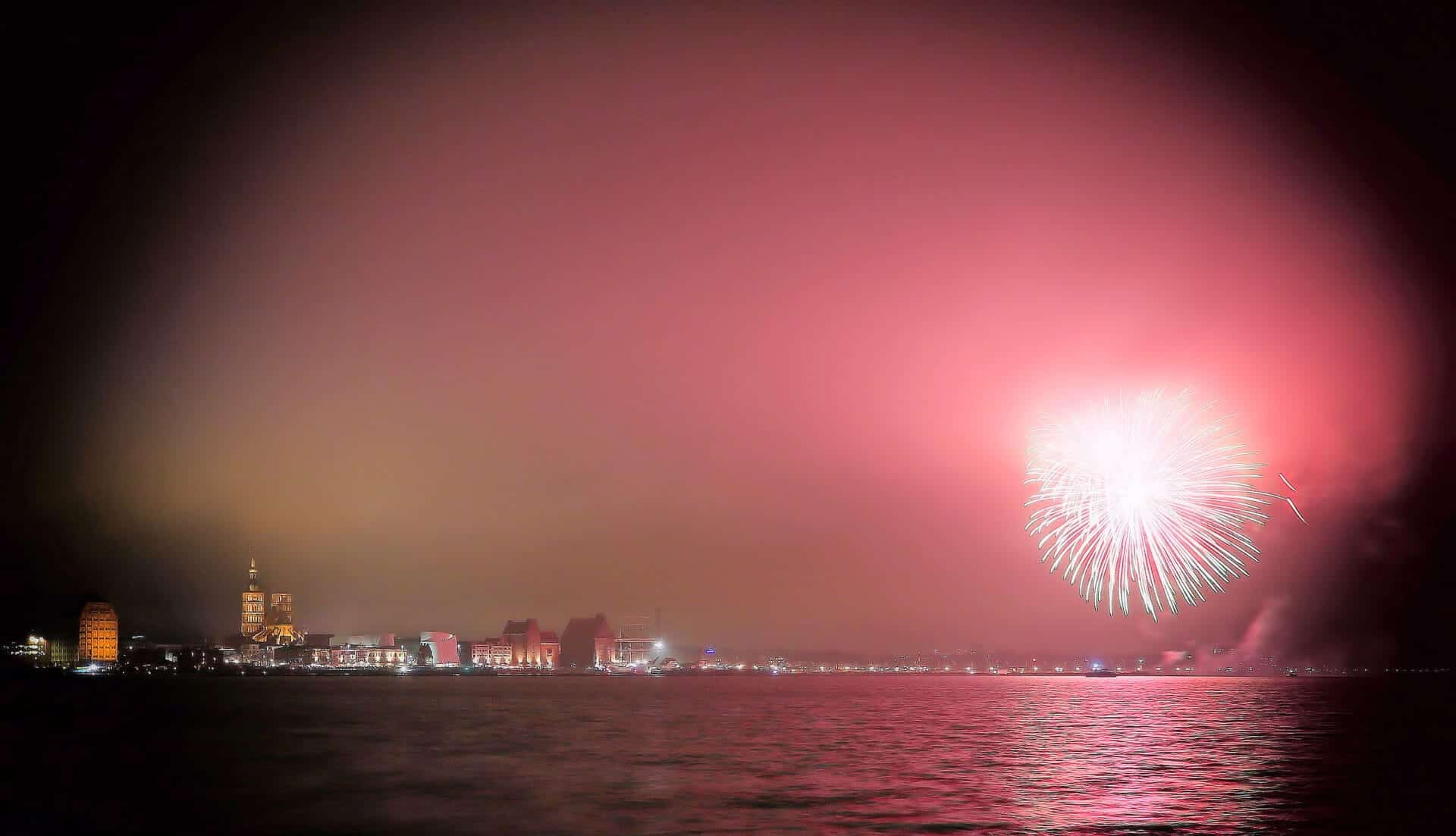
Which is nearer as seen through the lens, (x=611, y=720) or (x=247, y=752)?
(x=247, y=752)

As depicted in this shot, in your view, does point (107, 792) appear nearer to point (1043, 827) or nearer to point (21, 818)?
point (21, 818)

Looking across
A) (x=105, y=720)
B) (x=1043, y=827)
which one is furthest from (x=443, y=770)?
(x=105, y=720)

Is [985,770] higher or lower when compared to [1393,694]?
higher

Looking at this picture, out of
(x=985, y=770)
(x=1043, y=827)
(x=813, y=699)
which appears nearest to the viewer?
(x=1043, y=827)

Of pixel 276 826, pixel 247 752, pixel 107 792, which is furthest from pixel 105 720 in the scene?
pixel 276 826

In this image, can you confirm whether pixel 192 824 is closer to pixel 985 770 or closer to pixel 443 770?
pixel 443 770

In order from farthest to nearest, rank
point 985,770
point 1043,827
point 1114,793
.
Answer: point 985,770 → point 1114,793 → point 1043,827
